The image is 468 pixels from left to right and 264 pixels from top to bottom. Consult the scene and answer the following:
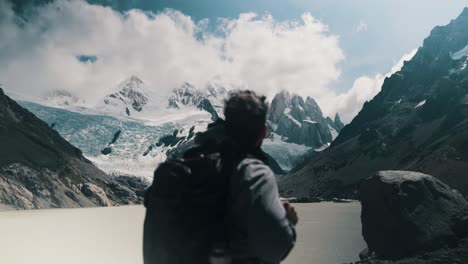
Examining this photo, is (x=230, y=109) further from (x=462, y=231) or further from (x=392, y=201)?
(x=462, y=231)

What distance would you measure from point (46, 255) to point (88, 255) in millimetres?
2564

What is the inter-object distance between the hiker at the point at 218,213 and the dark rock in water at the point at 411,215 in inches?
855

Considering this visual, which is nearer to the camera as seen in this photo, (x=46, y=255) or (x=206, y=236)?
(x=206, y=236)

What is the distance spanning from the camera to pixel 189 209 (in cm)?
371

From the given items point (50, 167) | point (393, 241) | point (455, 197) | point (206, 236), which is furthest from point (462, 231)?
point (50, 167)

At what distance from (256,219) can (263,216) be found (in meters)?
0.06

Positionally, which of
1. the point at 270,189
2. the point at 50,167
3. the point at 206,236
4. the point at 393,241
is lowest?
the point at 393,241

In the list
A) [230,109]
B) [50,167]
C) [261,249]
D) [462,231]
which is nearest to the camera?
[261,249]

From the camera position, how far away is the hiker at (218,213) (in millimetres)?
3592

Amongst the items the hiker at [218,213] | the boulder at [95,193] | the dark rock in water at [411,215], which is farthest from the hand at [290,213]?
the boulder at [95,193]

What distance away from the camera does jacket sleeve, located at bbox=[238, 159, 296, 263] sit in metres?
3.55

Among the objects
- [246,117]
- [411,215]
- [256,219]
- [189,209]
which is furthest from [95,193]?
[256,219]

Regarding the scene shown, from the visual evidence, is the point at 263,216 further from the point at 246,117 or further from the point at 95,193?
the point at 95,193

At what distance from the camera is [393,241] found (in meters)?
23.8
